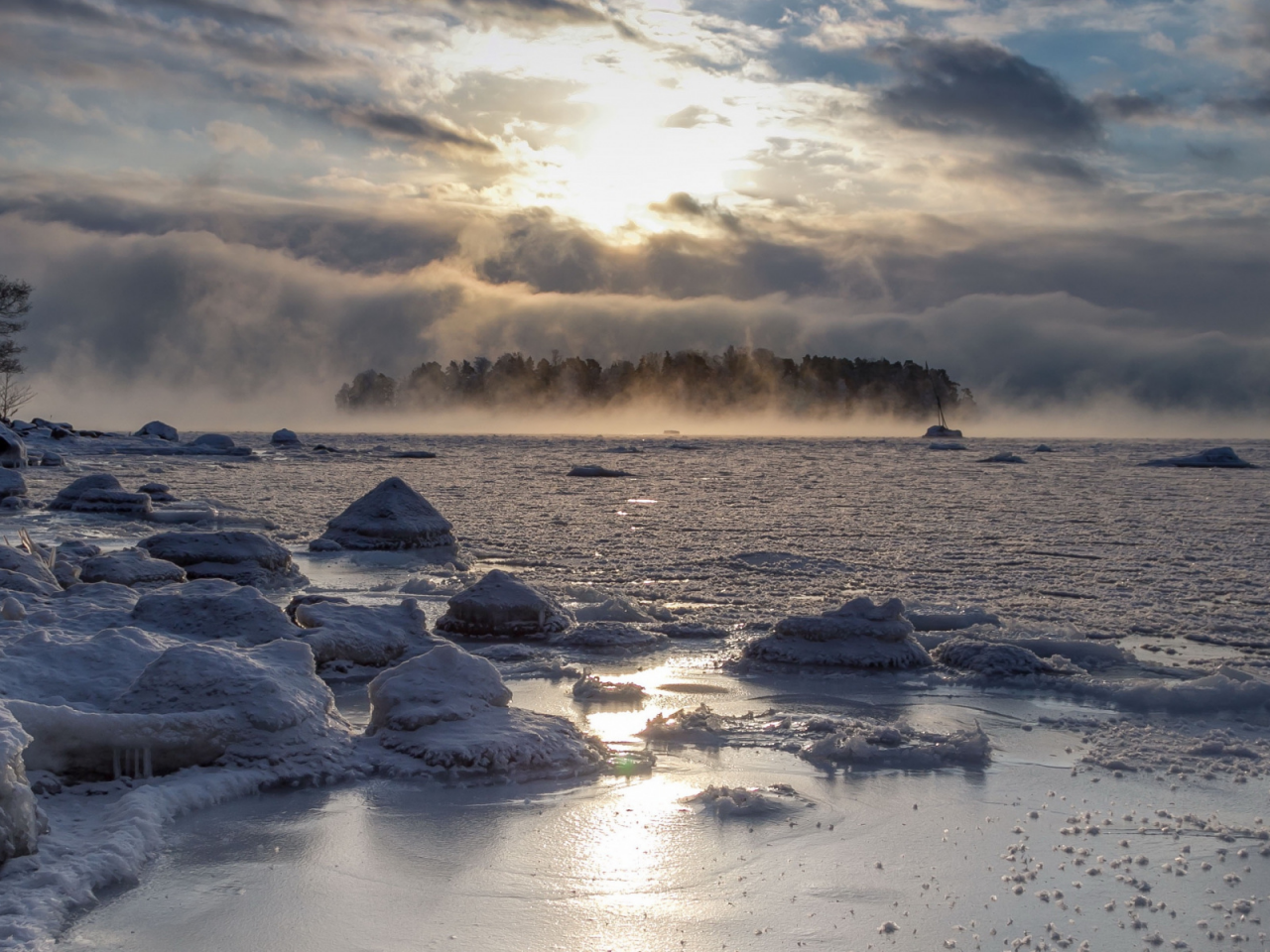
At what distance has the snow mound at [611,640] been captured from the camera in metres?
6.12

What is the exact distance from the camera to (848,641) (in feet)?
19.2

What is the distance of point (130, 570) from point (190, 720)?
3774 mm

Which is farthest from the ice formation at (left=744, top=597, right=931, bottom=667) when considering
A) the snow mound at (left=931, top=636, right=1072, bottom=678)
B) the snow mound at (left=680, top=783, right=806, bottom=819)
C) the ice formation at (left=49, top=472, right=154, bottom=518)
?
the ice formation at (left=49, top=472, right=154, bottom=518)

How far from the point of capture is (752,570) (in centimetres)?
927

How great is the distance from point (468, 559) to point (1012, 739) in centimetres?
641

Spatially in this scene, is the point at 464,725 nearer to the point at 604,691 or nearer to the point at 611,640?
the point at 604,691

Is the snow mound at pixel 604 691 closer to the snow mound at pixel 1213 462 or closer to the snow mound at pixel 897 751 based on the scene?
the snow mound at pixel 897 751

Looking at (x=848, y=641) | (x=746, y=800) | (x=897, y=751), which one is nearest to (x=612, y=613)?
(x=848, y=641)

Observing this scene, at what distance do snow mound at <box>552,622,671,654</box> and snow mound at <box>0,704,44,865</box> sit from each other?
11.3 feet

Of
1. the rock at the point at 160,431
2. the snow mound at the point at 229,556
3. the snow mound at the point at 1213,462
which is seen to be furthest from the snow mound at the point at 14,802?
the rock at the point at 160,431

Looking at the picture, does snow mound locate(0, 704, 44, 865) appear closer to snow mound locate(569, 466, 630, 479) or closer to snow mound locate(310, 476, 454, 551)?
snow mound locate(310, 476, 454, 551)

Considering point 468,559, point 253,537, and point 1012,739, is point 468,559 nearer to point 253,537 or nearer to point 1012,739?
point 253,537

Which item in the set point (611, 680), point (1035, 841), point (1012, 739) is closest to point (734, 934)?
point (1035, 841)

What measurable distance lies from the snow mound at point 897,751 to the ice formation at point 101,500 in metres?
11.1
